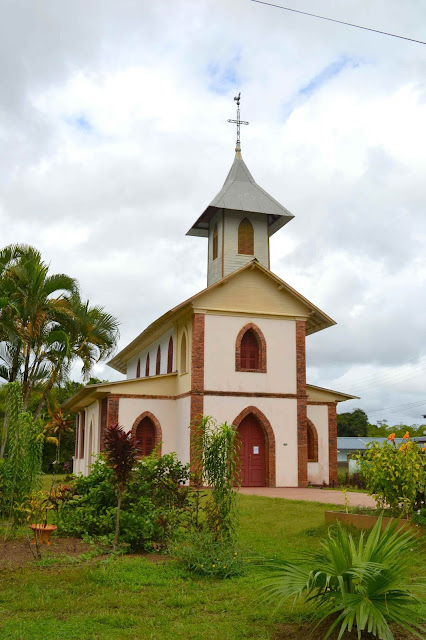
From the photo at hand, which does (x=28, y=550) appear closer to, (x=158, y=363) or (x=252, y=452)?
(x=252, y=452)

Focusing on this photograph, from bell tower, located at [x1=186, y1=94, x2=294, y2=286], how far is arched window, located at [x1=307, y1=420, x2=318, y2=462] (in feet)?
24.6

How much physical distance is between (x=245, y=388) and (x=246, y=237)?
762 centimetres

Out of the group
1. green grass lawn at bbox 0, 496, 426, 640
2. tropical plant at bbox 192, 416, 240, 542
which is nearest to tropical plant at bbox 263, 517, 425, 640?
green grass lawn at bbox 0, 496, 426, 640

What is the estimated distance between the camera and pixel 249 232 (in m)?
30.0

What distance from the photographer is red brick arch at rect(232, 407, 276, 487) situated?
83.4ft

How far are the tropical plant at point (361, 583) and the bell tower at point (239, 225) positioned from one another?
23595mm

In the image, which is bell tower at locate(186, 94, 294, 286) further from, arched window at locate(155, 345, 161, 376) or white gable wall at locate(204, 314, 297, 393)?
arched window at locate(155, 345, 161, 376)

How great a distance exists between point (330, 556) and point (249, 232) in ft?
82.4

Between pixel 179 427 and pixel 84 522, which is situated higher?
pixel 179 427

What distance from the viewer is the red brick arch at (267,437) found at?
83.4ft

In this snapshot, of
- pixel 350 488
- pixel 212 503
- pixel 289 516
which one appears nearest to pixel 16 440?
pixel 212 503

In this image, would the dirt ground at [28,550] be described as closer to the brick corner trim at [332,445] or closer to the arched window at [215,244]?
the brick corner trim at [332,445]

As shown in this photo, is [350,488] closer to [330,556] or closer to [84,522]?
[84,522]

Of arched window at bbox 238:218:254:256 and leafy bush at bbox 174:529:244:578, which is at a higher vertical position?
arched window at bbox 238:218:254:256
